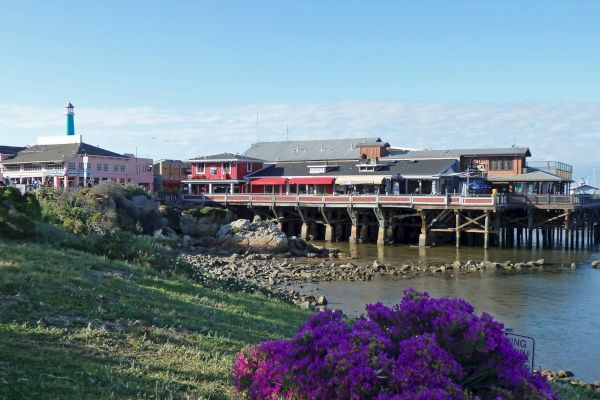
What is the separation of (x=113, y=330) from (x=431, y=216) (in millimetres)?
39780

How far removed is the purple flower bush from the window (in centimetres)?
5588

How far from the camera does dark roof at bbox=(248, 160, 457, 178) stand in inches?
2050

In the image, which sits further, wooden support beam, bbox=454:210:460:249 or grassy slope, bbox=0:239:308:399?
wooden support beam, bbox=454:210:460:249

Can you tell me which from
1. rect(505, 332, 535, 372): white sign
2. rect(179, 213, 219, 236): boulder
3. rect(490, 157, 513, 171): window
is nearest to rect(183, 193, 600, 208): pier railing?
rect(179, 213, 219, 236): boulder

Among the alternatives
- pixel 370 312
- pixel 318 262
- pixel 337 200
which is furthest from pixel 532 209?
pixel 370 312

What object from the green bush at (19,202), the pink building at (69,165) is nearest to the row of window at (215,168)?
the pink building at (69,165)

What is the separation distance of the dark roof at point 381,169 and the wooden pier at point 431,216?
5.38 meters

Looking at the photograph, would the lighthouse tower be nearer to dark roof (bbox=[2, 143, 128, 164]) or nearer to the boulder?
dark roof (bbox=[2, 143, 128, 164])

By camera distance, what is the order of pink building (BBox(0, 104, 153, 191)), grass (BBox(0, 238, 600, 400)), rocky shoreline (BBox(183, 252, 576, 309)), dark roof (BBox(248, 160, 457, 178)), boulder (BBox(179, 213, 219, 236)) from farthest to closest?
pink building (BBox(0, 104, 153, 191)) < dark roof (BBox(248, 160, 457, 178)) < boulder (BBox(179, 213, 219, 236)) < rocky shoreline (BBox(183, 252, 576, 309)) < grass (BBox(0, 238, 600, 400))

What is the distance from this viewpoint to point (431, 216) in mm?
45875

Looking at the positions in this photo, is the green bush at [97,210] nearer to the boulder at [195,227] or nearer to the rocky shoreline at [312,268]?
the boulder at [195,227]

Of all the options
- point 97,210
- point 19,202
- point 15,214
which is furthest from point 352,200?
point 15,214

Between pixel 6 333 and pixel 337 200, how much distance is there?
4140cm

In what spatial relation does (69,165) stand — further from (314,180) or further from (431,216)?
(431,216)
